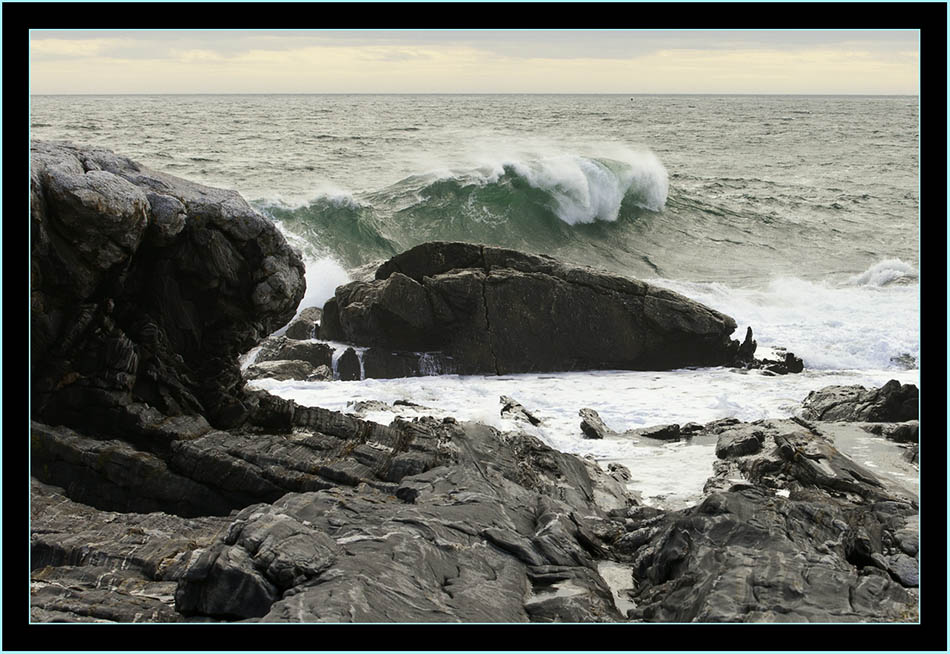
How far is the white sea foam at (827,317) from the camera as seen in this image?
16.0 meters

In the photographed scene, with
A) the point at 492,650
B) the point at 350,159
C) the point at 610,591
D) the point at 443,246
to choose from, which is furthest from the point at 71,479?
the point at 350,159

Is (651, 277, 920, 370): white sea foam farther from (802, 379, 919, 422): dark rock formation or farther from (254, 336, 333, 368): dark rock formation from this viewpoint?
(254, 336, 333, 368): dark rock formation

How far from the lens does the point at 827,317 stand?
18.9 meters

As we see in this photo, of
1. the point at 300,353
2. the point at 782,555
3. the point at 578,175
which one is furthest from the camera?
the point at 578,175

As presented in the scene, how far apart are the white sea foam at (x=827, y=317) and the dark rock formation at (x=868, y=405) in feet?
10.5

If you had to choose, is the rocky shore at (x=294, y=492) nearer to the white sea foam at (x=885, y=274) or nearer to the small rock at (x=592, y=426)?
the small rock at (x=592, y=426)

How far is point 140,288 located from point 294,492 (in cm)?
256

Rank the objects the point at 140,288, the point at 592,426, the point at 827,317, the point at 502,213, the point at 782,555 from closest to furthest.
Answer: the point at 782,555
the point at 140,288
the point at 592,426
the point at 827,317
the point at 502,213

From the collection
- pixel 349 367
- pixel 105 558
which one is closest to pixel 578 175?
pixel 349 367

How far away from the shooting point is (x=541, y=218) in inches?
1057

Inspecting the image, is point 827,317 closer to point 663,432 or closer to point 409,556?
point 663,432

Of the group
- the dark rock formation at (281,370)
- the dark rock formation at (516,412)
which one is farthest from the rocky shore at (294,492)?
the dark rock formation at (281,370)

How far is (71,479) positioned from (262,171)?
2695cm

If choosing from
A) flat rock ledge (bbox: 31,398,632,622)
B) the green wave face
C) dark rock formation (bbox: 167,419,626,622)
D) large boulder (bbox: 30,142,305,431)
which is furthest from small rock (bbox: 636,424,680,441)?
the green wave face
